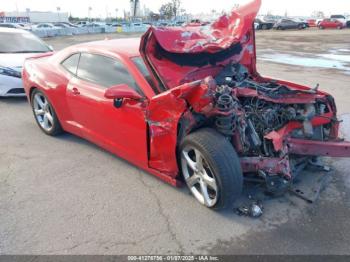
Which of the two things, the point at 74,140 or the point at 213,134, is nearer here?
the point at 213,134

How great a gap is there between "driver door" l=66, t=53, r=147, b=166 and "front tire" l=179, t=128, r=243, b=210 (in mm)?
586

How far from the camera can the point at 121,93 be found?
10.9ft

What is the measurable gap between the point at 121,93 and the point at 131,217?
1.19 metres

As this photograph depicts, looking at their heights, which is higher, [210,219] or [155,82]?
[155,82]

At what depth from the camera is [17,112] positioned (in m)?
6.41

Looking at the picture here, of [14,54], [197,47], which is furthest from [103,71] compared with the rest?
[14,54]

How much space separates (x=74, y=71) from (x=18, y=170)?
1435mm

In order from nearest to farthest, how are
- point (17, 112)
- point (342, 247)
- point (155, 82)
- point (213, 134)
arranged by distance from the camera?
point (342, 247)
point (213, 134)
point (155, 82)
point (17, 112)

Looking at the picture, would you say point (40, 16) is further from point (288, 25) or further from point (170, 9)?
point (288, 25)

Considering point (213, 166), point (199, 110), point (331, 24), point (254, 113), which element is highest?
point (199, 110)

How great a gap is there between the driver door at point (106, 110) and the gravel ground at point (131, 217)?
36 centimetres

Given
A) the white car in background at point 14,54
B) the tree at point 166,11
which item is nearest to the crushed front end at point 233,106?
the white car in background at point 14,54

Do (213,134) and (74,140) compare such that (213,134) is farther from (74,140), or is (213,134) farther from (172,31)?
(74,140)

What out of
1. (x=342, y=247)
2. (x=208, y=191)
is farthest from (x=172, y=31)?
(x=342, y=247)
